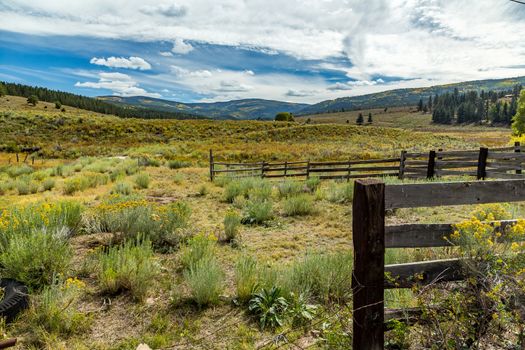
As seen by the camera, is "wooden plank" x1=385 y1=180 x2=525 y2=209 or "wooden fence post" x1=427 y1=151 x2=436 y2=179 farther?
"wooden fence post" x1=427 y1=151 x2=436 y2=179

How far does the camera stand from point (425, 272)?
2.89 metres

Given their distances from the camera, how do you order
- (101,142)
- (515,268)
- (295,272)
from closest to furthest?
(515,268) < (295,272) < (101,142)

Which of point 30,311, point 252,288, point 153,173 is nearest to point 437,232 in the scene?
point 252,288

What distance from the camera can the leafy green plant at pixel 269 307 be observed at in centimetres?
374

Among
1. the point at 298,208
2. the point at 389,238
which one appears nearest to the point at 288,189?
the point at 298,208

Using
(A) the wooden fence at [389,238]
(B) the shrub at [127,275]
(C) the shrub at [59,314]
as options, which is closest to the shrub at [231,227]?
(B) the shrub at [127,275]

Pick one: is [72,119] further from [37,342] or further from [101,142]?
[37,342]

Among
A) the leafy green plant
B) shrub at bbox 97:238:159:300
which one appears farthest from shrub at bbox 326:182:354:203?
shrub at bbox 97:238:159:300

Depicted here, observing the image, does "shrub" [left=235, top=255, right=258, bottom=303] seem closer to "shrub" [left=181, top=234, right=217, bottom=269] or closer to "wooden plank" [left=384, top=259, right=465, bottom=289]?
"shrub" [left=181, top=234, right=217, bottom=269]

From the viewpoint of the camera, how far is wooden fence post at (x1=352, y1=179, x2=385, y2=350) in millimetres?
2541

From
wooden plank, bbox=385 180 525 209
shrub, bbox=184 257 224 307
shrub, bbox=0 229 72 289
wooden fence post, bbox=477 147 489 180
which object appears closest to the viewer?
wooden plank, bbox=385 180 525 209

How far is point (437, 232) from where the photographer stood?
299 centimetres

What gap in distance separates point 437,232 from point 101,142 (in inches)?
1791

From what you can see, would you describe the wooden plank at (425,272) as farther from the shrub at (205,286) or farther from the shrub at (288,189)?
the shrub at (288,189)
